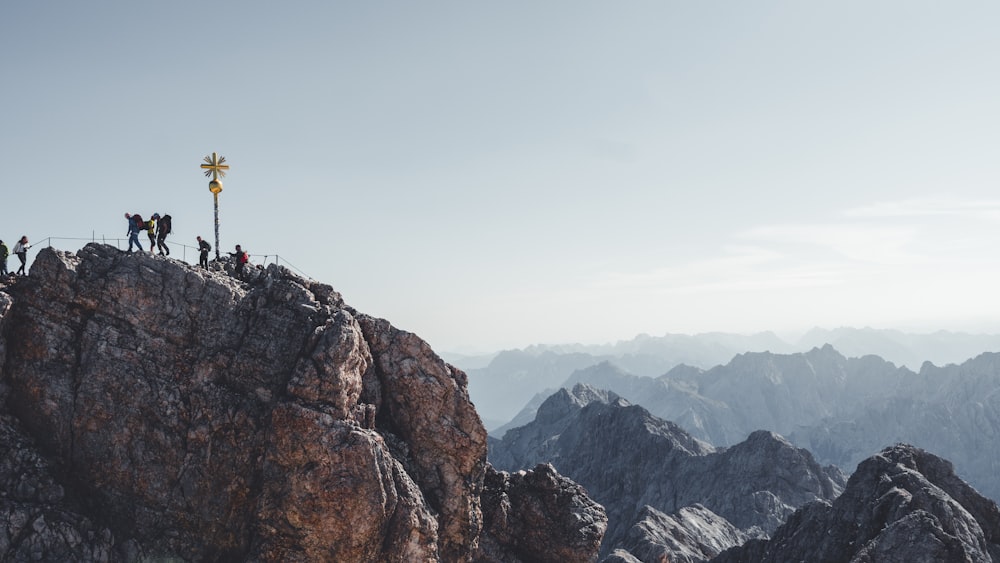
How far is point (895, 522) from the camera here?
57031 mm

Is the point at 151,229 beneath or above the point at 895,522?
above

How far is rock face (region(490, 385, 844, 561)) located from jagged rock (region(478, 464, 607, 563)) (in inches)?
2540

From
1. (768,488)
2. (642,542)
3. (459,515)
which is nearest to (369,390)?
(459,515)

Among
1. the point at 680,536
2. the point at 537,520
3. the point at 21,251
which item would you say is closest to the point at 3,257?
the point at 21,251

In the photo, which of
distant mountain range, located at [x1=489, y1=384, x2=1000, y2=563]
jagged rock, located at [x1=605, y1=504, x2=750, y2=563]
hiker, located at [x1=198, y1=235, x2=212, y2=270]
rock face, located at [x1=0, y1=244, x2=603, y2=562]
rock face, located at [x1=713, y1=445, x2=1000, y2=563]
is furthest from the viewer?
jagged rock, located at [x1=605, y1=504, x2=750, y2=563]

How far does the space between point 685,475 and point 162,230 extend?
5606 inches

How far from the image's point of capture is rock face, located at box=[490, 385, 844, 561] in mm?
134188

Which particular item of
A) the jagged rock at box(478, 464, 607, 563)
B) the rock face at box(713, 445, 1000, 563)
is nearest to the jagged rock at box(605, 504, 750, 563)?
the rock face at box(713, 445, 1000, 563)

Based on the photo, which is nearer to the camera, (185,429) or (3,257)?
(185,429)

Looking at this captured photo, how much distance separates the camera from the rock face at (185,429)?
3253 cm

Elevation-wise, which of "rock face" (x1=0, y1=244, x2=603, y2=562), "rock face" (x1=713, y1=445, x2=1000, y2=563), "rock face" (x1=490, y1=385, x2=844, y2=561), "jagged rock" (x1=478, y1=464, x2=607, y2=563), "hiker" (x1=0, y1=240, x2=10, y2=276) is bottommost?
"rock face" (x1=490, y1=385, x2=844, y2=561)

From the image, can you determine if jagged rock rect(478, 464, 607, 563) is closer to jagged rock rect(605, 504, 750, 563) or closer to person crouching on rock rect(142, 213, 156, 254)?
person crouching on rock rect(142, 213, 156, 254)

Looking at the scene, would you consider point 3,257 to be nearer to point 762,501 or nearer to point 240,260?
point 240,260

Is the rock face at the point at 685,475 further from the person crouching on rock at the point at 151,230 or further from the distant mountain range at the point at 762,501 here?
the person crouching on rock at the point at 151,230
